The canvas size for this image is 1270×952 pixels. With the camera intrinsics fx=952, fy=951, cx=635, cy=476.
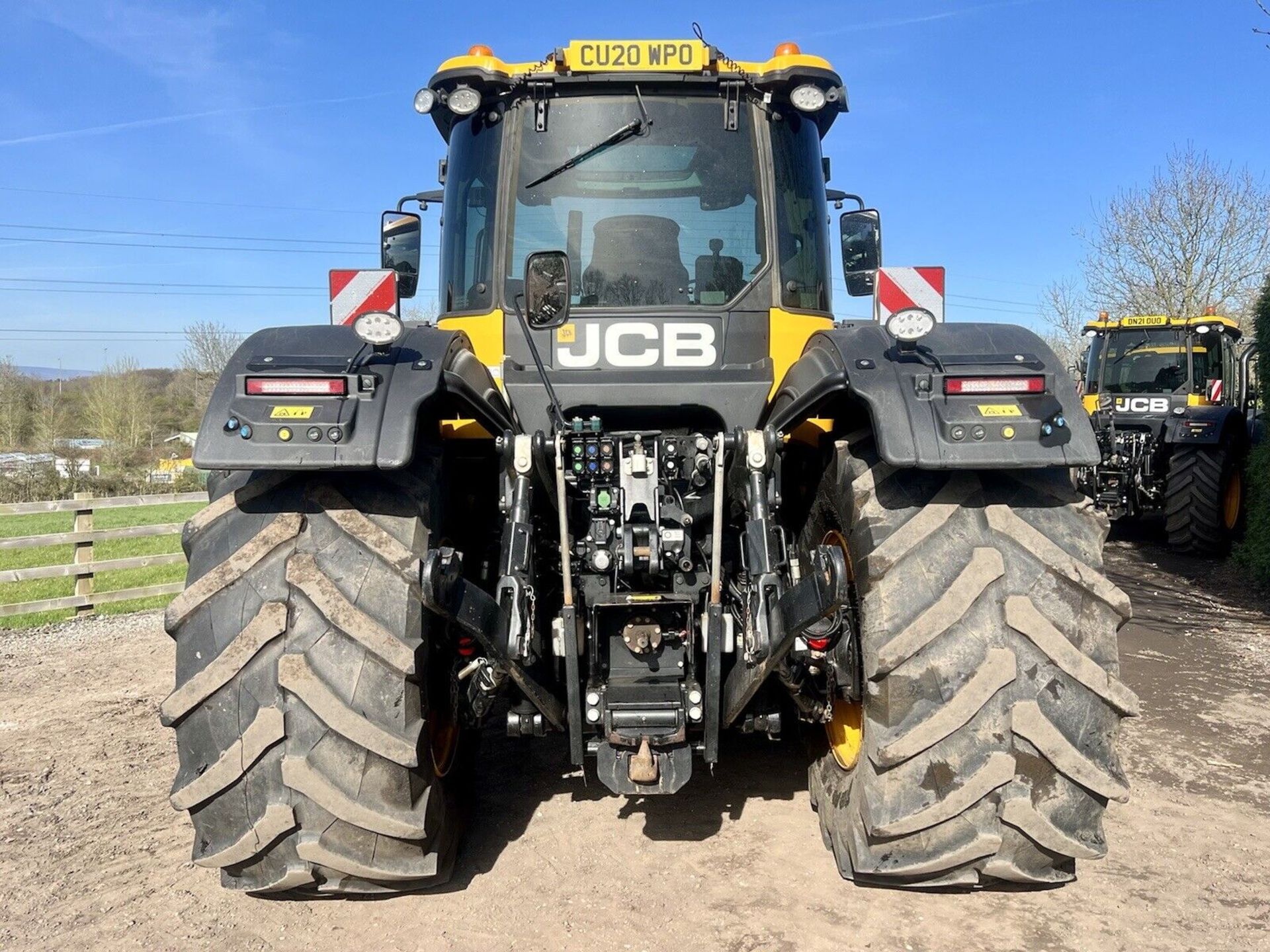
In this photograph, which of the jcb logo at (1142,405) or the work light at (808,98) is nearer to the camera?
the work light at (808,98)

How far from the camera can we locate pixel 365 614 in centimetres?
275

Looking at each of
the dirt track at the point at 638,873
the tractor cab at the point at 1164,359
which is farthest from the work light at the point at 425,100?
the tractor cab at the point at 1164,359

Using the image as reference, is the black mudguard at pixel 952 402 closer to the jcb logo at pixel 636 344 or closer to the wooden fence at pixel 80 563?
the jcb logo at pixel 636 344

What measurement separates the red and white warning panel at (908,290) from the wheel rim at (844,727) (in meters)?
1.34

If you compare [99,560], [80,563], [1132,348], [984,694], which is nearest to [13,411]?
[99,560]

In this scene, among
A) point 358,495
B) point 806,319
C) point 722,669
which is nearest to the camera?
point 358,495

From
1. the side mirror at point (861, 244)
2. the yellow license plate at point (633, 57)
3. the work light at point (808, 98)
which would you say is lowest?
the side mirror at point (861, 244)

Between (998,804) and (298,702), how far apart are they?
6.58 ft

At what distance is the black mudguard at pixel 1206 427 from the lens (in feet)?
36.8

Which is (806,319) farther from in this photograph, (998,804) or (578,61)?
(998,804)

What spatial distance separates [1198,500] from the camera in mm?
11031

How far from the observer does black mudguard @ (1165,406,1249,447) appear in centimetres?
1123

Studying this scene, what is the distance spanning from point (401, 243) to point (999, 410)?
2.83 metres

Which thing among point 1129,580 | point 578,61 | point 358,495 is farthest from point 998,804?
point 1129,580
